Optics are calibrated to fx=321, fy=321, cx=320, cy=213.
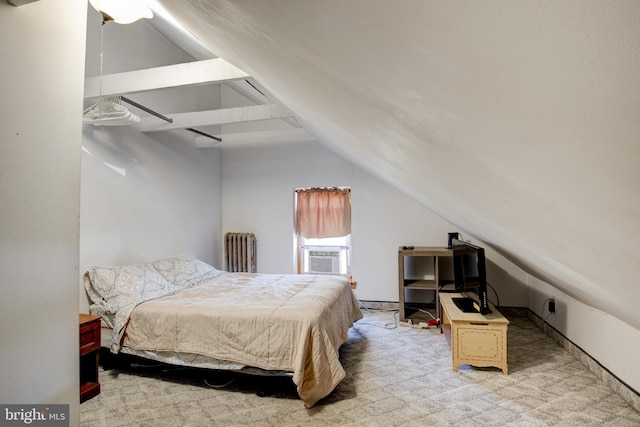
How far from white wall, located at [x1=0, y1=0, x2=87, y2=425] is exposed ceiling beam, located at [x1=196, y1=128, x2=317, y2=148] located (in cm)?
319

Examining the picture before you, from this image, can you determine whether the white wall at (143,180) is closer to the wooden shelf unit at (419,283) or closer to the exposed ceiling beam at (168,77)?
the exposed ceiling beam at (168,77)

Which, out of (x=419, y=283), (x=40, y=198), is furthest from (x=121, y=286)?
(x=419, y=283)

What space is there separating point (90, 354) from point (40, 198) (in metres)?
1.87

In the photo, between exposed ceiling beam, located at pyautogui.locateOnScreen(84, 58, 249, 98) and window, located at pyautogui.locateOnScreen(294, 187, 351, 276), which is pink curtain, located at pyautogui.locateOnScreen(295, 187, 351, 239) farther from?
exposed ceiling beam, located at pyautogui.locateOnScreen(84, 58, 249, 98)

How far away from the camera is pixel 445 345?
328 cm

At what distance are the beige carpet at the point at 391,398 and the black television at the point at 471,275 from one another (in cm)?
51

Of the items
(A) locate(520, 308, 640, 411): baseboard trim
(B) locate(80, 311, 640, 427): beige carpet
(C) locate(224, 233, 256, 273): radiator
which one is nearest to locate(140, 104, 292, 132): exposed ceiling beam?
(C) locate(224, 233, 256, 273): radiator

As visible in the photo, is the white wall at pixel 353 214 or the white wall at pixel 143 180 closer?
the white wall at pixel 143 180

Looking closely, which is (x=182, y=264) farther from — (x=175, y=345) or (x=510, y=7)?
(x=510, y=7)

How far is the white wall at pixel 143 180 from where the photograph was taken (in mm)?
3051

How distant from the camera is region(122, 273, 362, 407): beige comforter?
2223 mm

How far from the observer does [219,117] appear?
11.6ft

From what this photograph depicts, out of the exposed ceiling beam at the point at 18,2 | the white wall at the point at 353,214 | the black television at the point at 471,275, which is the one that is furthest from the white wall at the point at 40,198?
the white wall at the point at 353,214

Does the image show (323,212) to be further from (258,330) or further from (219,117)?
(258,330)
